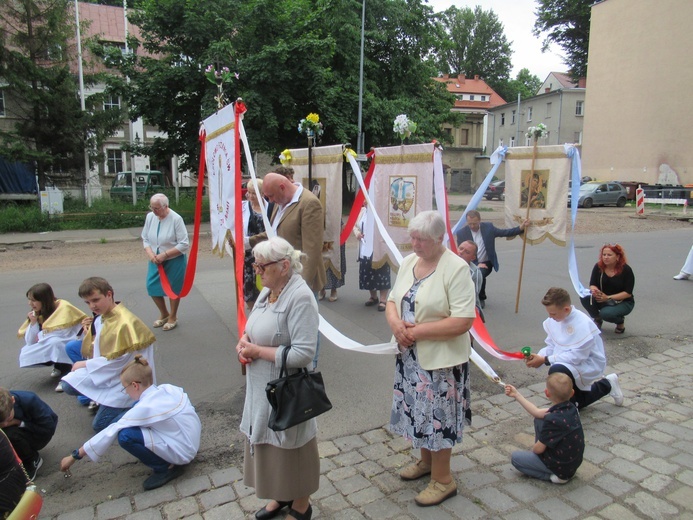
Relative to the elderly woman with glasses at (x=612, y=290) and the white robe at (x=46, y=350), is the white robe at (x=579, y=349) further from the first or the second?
the white robe at (x=46, y=350)

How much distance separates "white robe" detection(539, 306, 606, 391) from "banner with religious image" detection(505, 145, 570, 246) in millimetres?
3261

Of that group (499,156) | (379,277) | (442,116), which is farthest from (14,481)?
(442,116)

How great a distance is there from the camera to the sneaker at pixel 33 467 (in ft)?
11.0

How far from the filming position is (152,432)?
3.23m

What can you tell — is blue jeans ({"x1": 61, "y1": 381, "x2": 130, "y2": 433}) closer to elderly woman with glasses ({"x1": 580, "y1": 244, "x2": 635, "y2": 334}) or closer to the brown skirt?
the brown skirt

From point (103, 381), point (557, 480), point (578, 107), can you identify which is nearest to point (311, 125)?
point (103, 381)

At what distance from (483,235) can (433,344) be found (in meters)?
4.74

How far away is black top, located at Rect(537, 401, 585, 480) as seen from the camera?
313 centimetres

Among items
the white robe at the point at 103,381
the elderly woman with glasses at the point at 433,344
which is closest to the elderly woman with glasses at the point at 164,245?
the white robe at the point at 103,381

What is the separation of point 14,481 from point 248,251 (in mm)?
3542

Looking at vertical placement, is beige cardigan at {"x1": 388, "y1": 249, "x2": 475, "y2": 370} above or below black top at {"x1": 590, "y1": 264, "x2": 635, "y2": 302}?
above

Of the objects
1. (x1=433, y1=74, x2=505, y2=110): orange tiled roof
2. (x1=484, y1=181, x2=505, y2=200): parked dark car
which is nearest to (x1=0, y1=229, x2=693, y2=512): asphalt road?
(x1=484, y1=181, x2=505, y2=200): parked dark car

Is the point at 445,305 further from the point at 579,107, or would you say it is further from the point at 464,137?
the point at 464,137

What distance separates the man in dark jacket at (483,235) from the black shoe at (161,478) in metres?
5.07
